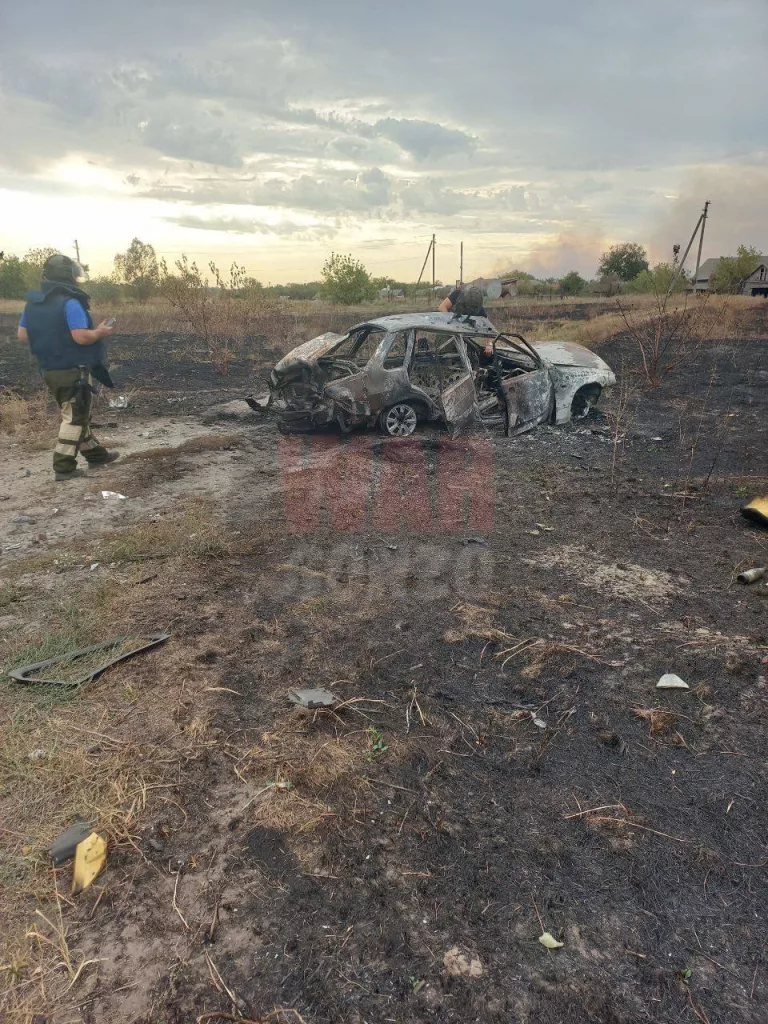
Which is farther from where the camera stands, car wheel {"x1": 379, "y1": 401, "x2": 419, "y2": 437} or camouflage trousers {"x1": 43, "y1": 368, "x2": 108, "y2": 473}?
car wheel {"x1": 379, "y1": 401, "x2": 419, "y2": 437}

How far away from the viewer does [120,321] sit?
76.1 ft

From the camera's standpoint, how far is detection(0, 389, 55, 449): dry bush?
26.2ft

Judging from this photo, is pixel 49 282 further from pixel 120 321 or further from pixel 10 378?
pixel 120 321

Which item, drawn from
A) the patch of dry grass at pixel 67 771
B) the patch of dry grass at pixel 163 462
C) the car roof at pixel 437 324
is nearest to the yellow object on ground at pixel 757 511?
the car roof at pixel 437 324

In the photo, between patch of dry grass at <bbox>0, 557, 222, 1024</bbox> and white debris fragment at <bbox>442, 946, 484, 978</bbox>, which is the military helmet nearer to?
patch of dry grass at <bbox>0, 557, 222, 1024</bbox>

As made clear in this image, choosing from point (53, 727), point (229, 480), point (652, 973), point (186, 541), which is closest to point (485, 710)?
point (652, 973)

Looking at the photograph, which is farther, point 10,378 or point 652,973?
point 10,378

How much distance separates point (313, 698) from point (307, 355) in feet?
19.0

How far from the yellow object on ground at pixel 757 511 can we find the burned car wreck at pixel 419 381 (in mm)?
3253

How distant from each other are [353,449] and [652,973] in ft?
20.0

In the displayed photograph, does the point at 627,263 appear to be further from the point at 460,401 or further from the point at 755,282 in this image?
the point at 460,401

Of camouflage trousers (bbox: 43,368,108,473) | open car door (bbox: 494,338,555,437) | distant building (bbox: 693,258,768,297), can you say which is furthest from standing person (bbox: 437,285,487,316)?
distant building (bbox: 693,258,768,297)

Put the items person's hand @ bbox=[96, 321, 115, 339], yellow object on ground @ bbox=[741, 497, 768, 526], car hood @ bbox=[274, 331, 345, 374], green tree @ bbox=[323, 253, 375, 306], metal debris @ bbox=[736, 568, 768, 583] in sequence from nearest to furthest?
1. metal debris @ bbox=[736, 568, 768, 583]
2. yellow object on ground @ bbox=[741, 497, 768, 526]
3. person's hand @ bbox=[96, 321, 115, 339]
4. car hood @ bbox=[274, 331, 345, 374]
5. green tree @ bbox=[323, 253, 375, 306]

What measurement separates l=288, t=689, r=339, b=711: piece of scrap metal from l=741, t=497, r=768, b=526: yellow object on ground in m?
4.12
